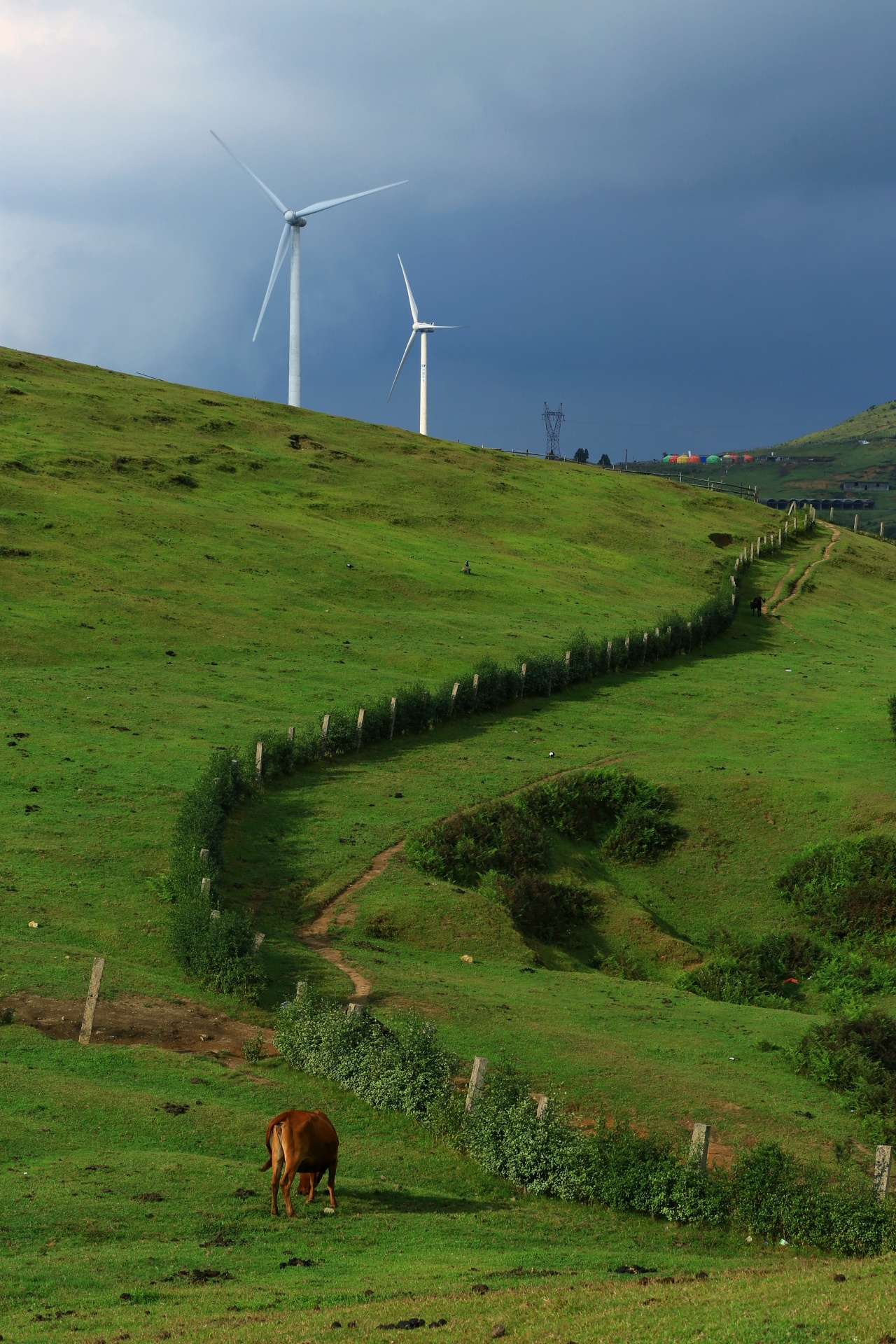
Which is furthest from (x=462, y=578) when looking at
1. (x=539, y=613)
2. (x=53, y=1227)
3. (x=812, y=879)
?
(x=53, y=1227)

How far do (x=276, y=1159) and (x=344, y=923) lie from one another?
15.9 m

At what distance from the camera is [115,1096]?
2050 centimetres

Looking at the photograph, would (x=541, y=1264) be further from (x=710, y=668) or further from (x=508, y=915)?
(x=710, y=668)

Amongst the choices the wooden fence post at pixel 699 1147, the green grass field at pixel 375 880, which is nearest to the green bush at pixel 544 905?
the green grass field at pixel 375 880

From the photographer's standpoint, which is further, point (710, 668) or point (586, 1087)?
point (710, 668)

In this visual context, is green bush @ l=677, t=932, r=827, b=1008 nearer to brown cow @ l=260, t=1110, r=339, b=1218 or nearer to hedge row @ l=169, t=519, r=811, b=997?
hedge row @ l=169, t=519, r=811, b=997

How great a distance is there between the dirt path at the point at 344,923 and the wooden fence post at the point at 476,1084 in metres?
6.38

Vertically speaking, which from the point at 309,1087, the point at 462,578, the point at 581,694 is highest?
the point at 462,578

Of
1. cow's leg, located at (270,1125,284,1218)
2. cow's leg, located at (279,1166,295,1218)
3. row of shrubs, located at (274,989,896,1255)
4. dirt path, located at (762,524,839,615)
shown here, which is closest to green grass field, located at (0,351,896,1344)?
cow's leg, located at (279,1166,295,1218)

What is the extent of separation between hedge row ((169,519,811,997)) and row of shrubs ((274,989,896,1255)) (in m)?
5.05

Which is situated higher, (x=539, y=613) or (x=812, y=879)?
(x=539, y=613)

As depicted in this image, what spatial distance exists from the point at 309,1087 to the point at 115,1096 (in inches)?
138

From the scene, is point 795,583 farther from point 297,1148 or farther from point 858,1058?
point 297,1148

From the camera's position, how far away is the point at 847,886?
121 ft
